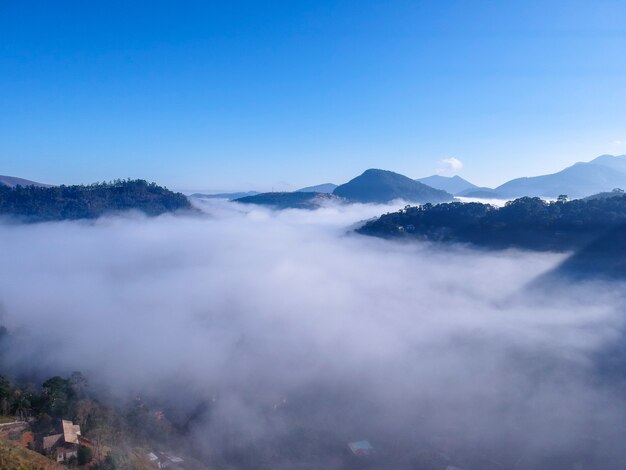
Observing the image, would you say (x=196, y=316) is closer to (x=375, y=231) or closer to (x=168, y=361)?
(x=168, y=361)

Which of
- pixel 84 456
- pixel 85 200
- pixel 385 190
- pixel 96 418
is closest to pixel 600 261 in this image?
pixel 96 418

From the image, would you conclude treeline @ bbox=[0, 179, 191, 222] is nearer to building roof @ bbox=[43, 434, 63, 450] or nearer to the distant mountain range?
building roof @ bbox=[43, 434, 63, 450]

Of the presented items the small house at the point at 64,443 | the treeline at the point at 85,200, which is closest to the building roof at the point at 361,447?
the small house at the point at 64,443

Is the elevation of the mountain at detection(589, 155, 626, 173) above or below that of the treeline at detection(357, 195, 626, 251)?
above

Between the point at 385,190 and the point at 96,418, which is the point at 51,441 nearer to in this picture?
the point at 96,418

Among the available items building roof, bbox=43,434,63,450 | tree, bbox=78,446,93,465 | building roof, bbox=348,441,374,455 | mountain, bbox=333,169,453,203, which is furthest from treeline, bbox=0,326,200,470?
mountain, bbox=333,169,453,203

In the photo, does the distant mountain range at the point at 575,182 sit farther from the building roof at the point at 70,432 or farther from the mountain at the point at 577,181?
the building roof at the point at 70,432

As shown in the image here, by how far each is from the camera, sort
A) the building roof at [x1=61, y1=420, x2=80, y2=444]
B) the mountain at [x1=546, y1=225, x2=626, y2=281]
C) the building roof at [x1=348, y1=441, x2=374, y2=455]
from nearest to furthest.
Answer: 1. the building roof at [x1=61, y1=420, x2=80, y2=444]
2. the building roof at [x1=348, y1=441, x2=374, y2=455]
3. the mountain at [x1=546, y1=225, x2=626, y2=281]
